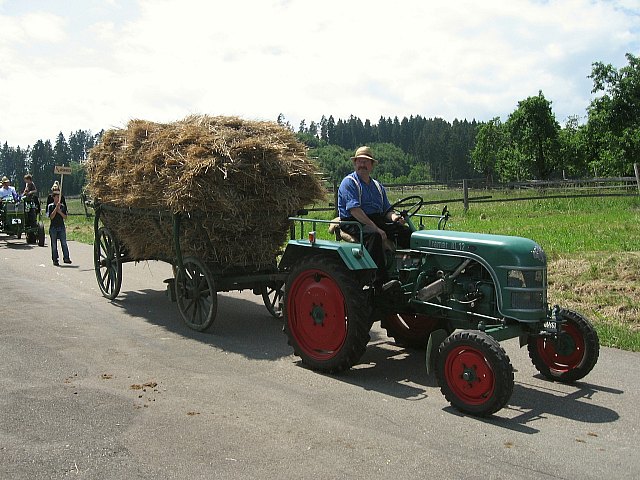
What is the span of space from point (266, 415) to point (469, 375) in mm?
1564

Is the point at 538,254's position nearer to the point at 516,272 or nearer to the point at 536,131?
the point at 516,272

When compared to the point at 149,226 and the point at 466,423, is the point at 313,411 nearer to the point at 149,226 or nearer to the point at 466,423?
the point at 466,423

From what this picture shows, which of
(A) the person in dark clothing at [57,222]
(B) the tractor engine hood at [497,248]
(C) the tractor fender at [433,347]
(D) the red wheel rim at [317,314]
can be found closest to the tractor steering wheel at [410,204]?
(B) the tractor engine hood at [497,248]

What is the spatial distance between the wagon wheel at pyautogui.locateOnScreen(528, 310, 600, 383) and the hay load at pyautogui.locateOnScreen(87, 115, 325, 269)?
10.8ft

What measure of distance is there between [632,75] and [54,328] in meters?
38.1

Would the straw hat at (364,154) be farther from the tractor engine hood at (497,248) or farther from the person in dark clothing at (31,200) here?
the person in dark clothing at (31,200)

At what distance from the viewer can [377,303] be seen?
21.1ft

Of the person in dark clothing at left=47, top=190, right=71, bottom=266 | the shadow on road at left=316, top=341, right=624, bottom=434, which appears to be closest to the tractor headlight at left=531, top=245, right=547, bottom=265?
the shadow on road at left=316, top=341, right=624, bottom=434

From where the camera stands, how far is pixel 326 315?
635 cm

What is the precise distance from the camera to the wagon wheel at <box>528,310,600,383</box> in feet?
18.8

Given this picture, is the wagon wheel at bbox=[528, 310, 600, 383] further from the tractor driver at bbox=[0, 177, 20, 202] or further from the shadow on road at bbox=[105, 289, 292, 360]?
the tractor driver at bbox=[0, 177, 20, 202]

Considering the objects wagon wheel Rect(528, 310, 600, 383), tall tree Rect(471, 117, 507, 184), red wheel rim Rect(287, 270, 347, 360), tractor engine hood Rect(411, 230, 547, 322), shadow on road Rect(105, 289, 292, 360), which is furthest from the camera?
tall tree Rect(471, 117, 507, 184)

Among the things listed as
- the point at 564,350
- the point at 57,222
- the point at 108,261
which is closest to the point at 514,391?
the point at 564,350

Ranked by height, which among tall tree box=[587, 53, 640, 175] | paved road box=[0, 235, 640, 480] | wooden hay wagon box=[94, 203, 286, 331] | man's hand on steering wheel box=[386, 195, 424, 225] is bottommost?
paved road box=[0, 235, 640, 480]
